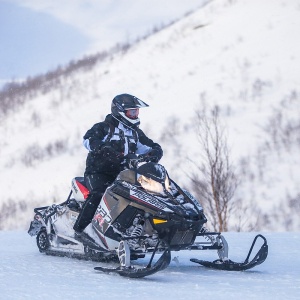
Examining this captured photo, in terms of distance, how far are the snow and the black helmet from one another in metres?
1.63

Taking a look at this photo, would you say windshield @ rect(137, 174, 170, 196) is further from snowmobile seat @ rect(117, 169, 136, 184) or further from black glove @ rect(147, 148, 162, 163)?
black glove @ rect(147, 148, 162, 163)

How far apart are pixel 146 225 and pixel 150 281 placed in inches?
24.6

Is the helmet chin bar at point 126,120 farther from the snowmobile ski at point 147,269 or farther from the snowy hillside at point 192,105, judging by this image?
the snowy hillside at point 192,105

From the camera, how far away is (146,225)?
19.5 ft

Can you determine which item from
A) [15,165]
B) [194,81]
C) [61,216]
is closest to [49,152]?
[15,165]

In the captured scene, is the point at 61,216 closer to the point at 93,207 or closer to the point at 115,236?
the point at 93,207

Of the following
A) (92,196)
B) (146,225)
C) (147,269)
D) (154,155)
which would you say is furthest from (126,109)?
(147,269)

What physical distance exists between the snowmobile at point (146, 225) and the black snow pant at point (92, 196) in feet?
0.34

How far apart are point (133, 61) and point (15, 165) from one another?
2242 centimetres

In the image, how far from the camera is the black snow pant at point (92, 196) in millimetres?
6629

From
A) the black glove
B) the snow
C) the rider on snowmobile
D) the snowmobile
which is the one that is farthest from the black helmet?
the snow

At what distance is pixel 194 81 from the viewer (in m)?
53.7

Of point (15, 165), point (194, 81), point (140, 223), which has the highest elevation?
point (194, 81)

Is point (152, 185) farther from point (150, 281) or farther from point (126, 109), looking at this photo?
point (126, 109)
